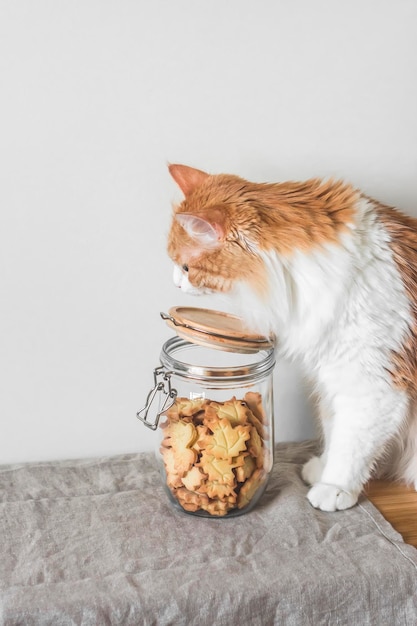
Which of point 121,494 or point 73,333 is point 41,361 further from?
point 121,494

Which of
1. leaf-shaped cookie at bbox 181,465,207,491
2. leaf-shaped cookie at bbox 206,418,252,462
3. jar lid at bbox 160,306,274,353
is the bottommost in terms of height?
leaf-shaped cookie at bbox 181,465,207,491

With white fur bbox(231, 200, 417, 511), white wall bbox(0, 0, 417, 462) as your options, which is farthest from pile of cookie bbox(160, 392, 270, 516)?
white wall bbox(0, 0, 417, 462)

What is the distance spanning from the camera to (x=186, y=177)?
118 centimetres

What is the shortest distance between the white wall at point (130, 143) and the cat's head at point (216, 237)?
0.15 meters

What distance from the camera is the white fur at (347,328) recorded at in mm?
1116

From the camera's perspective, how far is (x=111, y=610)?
96 cm

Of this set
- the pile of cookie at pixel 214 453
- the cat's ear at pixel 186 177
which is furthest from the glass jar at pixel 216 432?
the cat's ear at pixel 186 177

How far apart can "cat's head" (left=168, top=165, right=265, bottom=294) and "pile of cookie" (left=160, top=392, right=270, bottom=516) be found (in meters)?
0.19

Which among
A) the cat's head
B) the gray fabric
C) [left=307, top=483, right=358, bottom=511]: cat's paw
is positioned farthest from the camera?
[left=307, top=483, right=358, bottom=511]: cat's paw

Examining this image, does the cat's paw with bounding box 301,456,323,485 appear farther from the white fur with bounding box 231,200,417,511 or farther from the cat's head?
the cat's head

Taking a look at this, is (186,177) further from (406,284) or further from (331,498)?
(331,498)

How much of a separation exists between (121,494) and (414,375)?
502 millimetres

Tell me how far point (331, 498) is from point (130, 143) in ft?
2.14

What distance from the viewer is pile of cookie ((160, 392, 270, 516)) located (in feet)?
3.70
